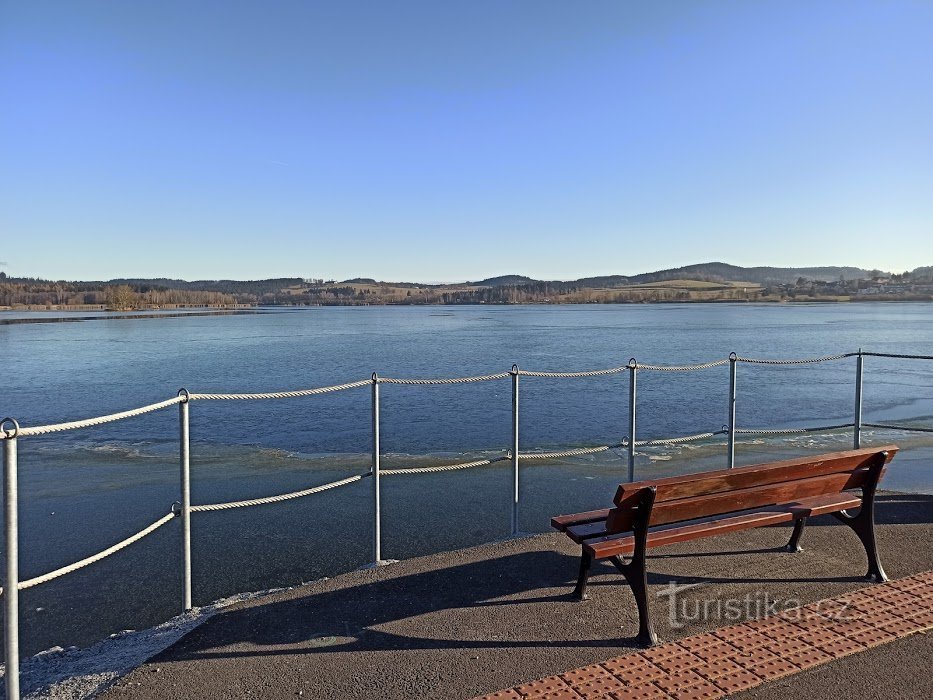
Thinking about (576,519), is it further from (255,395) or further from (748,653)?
(255,395)

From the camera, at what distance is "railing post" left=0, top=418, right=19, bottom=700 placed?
308 cm

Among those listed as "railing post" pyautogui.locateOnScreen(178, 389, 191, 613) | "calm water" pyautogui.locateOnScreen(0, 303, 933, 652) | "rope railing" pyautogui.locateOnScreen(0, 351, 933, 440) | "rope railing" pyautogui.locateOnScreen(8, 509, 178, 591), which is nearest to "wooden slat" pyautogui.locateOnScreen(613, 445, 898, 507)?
"rope railing" pyautogui.locateOnScreen(0, 351, 933, 440)

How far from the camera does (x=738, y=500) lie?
419cm

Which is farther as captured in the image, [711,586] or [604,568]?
[604,568]

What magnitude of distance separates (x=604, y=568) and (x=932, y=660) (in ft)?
6.43

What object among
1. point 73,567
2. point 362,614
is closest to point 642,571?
point 362,614

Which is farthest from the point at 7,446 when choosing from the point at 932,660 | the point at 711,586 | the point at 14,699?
the point at 932,660

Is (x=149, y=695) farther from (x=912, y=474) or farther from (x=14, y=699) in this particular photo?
(x=912, y=474)

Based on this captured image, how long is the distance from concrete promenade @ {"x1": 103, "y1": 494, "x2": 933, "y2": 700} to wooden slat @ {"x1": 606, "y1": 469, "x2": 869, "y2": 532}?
0.59 m

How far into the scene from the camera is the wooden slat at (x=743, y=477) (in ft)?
12.7

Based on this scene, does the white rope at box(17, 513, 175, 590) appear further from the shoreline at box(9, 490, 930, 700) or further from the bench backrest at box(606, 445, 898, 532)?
the bench backrest at box(606, 445, 898, 532)

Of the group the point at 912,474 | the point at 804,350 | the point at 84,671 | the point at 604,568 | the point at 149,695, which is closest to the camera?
the point at 149,695

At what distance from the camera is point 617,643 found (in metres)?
3.80

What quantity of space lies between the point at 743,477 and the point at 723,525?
398 millimetres
